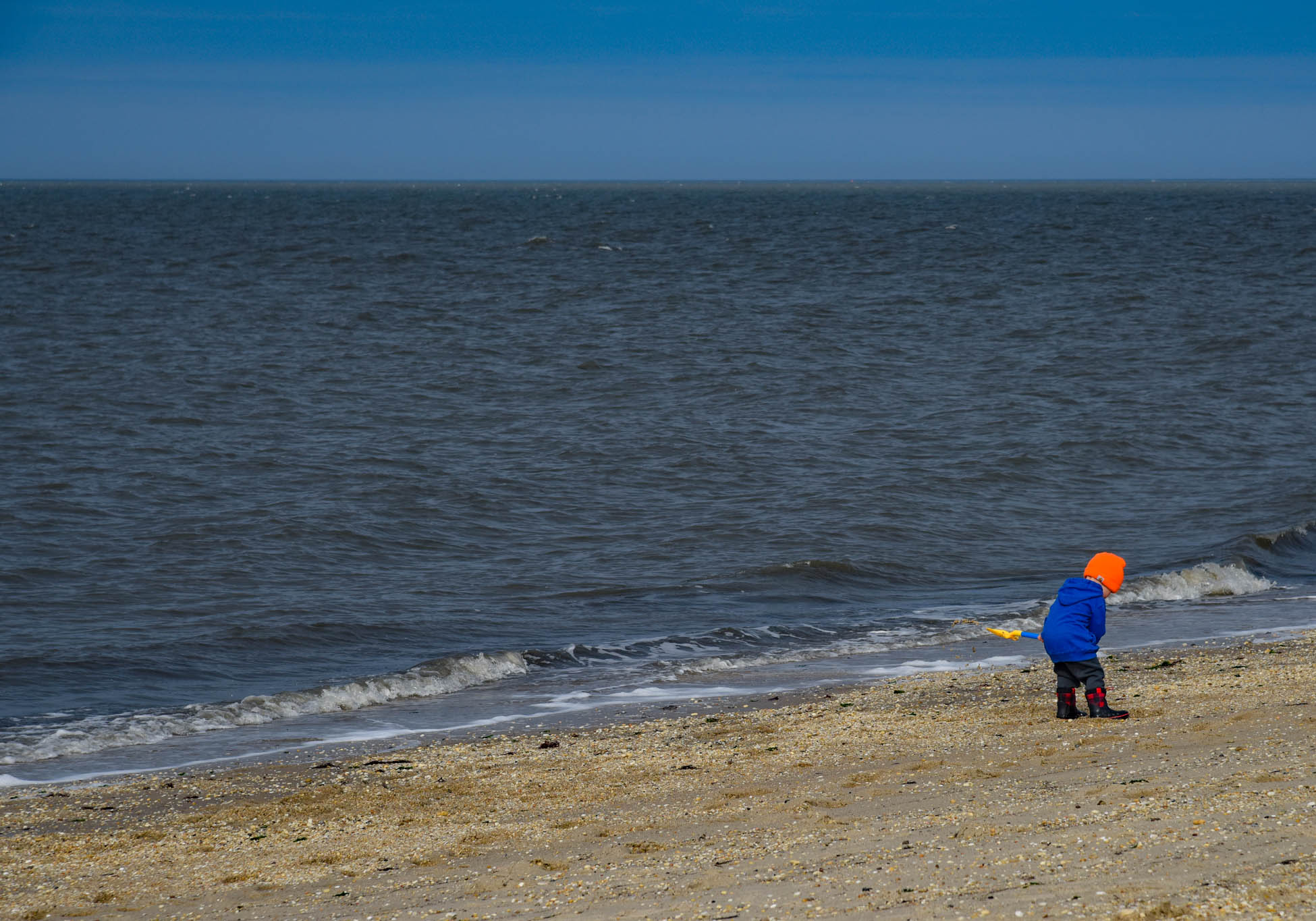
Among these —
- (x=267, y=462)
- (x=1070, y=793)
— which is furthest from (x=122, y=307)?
(x=1070, y=793)

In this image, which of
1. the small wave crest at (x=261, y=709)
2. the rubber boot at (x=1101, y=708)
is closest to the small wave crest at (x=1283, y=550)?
the rubber boot at (x=1101, y=708)

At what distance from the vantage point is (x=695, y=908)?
482 cm

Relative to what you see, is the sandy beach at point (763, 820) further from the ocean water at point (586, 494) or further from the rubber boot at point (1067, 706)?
the ocean water at point (586, 494)

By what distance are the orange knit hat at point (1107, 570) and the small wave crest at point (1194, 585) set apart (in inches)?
183

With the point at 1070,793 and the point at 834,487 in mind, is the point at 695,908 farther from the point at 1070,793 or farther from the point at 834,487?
the point at 834,487

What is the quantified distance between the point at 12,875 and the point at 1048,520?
11761mm

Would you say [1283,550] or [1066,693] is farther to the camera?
[1283,550]

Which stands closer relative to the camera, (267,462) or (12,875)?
(12,875)

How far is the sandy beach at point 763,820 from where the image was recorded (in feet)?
15.7

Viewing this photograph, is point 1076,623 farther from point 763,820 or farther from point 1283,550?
point 1283,550

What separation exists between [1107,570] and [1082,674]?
637mm

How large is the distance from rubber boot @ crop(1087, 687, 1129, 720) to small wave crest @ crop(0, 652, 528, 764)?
451 cm

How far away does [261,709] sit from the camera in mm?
9375

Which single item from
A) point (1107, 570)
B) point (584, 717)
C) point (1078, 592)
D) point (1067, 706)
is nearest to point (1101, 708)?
point (1067, 706)
